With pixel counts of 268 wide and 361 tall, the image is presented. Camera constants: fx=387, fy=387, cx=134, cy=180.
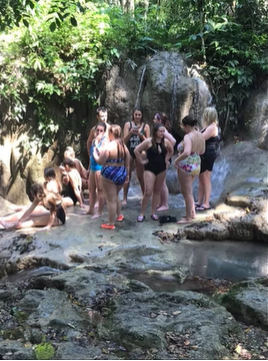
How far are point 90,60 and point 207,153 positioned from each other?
13.5 ft

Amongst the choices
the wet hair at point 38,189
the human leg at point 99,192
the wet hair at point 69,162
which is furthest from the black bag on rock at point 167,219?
the wet hair at point 69,162

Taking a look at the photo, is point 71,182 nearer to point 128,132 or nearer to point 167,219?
point 128,132

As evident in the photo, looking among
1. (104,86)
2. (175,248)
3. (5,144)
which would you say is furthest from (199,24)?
(175,248)

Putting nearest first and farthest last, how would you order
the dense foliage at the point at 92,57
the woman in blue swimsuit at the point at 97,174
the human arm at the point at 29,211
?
1. the human arm at the point at 29,211
2. the woman in blue swimsuit at the point at 97,174
3. the dense foliage at the point at 92,57

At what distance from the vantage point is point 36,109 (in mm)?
9727

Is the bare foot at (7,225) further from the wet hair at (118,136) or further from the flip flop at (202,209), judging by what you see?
the flip flop at (202,209)

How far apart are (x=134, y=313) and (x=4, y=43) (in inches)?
328

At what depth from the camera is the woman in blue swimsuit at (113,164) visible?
6113mm

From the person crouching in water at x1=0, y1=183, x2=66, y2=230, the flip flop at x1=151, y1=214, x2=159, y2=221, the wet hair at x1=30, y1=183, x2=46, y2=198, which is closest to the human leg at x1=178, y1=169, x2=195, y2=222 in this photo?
the flip flop at x1=151, y1=214, x2=159, y2=221

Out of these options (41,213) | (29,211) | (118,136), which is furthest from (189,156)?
(29,211)

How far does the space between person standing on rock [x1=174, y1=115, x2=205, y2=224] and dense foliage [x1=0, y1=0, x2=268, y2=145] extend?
3.43 metres

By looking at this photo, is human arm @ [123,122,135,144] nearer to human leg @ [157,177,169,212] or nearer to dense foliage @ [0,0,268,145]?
human leg @ [157,177,169,212]

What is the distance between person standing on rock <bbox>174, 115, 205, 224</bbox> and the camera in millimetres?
6375

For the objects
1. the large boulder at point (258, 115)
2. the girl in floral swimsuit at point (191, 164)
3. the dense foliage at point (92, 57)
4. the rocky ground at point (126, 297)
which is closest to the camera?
the rocky ground at point (126, 297)
